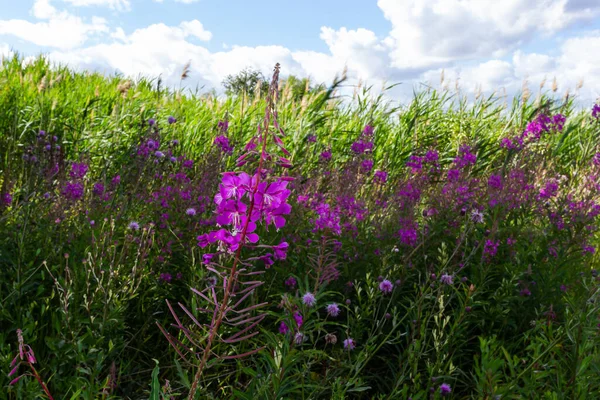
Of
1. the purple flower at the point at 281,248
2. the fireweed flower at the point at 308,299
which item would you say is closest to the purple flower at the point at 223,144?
the fireweed flower at the point at 308,299

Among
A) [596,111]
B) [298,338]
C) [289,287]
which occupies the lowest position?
[289,287]

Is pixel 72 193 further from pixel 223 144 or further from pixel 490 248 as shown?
pixel 490 248

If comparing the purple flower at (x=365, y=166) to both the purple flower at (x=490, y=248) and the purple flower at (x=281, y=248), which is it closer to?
the purple flower at (x=490, y=248)

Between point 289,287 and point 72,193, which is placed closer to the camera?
point 289,287

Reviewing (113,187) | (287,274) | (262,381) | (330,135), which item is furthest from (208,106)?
(262,381)

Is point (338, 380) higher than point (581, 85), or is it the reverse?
point (581, 85)

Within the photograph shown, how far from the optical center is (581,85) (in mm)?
10586

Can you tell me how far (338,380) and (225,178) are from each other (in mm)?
1064

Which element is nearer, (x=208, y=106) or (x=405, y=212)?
(x=405, y=212)

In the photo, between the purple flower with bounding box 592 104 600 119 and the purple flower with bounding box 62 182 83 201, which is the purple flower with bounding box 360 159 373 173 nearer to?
the purple flower with bounding box 62 182 83 201

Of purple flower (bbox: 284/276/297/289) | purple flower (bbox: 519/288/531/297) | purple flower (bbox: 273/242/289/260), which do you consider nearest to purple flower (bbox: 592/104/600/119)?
purple flower (bbox: 519/288/531/297)

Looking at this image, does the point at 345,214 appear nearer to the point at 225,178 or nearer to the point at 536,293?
the point at 536,293

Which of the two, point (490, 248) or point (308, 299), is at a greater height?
point (490, 248)

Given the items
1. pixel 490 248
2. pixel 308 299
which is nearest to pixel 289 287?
pixel 308 299
